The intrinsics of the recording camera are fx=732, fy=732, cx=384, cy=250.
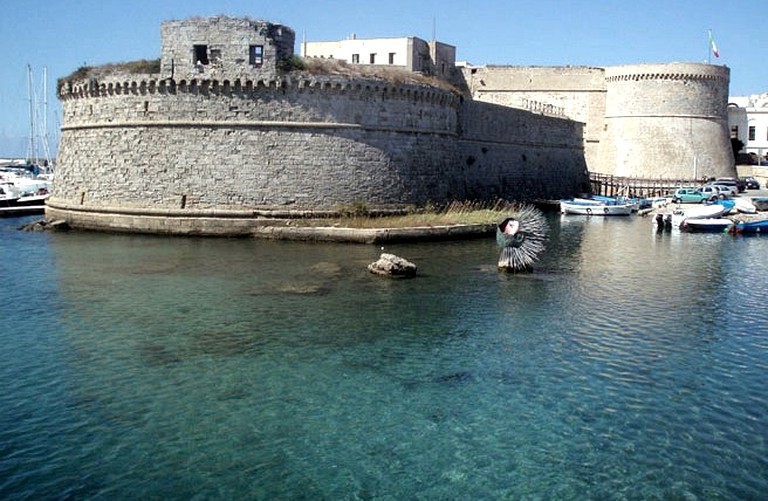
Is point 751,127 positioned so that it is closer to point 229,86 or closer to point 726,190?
point 726,190

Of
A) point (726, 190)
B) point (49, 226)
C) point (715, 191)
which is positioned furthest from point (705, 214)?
point (49, 226)

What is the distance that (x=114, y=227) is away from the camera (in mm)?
19250

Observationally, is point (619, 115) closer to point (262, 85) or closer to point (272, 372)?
point (262, 85)

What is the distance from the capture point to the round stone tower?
35156 mm

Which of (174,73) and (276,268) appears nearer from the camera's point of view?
(276,268)

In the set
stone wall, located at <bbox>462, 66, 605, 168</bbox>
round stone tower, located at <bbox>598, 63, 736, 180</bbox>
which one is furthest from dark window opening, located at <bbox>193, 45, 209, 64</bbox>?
round stone tower, located at <bbox>598, 63, 736, 180</bbox>

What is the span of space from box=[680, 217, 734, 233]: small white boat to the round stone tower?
13214 mm

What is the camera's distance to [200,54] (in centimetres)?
1880

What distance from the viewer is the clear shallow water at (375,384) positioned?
5855mm

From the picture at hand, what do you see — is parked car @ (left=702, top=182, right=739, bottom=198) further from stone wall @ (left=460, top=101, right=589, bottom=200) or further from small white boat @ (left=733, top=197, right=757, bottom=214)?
stone wall @ (left=460, top=101, right=589, bottom=200)

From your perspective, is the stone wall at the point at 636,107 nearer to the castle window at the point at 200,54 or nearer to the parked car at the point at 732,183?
the parked car at the point at 732,183

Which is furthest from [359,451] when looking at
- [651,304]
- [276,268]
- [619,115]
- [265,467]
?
[619,115]

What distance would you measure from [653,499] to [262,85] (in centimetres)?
1542

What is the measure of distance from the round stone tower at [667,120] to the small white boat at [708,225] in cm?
1321
